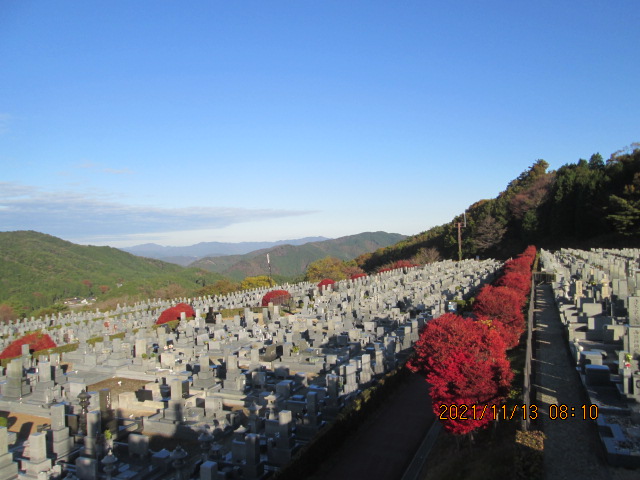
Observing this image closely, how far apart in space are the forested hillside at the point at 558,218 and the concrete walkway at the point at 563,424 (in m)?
37.3

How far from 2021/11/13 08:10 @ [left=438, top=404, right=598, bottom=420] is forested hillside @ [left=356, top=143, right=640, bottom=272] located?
136 feet

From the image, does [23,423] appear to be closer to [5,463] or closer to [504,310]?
[5,463]

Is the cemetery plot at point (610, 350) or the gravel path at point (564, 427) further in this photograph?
the cemetery plot at point (610, 350)

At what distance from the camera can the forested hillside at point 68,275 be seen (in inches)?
2542

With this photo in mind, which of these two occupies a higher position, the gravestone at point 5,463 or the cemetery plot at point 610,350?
the cemetery plot at point 610,350

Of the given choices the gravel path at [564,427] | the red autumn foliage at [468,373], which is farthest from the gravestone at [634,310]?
the red autumn foliage at [468,373]

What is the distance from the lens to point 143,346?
1942 centimetres

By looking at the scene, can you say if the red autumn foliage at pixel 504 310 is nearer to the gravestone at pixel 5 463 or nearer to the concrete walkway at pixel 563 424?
the concrete walkway at pixel 563 424

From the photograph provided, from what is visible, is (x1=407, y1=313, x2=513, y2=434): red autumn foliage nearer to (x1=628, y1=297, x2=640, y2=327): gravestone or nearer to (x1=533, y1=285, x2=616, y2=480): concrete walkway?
(x1=533, y1=285, x2=616, y2=480): concrete walkway

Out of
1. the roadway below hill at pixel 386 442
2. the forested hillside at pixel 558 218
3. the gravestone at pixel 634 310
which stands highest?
the forested hillside at pixel 558 218

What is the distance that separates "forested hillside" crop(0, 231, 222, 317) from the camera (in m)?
64.6

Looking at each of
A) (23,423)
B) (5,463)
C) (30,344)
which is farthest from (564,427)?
(30,344)

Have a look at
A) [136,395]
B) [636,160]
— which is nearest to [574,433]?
[136,395]

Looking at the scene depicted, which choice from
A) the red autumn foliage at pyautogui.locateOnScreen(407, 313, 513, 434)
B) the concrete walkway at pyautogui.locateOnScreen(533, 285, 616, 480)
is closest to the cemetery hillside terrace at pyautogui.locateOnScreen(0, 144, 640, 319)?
the concrete walkway at pyautogui.locateOnScreen(533, 285, 616, 480)
